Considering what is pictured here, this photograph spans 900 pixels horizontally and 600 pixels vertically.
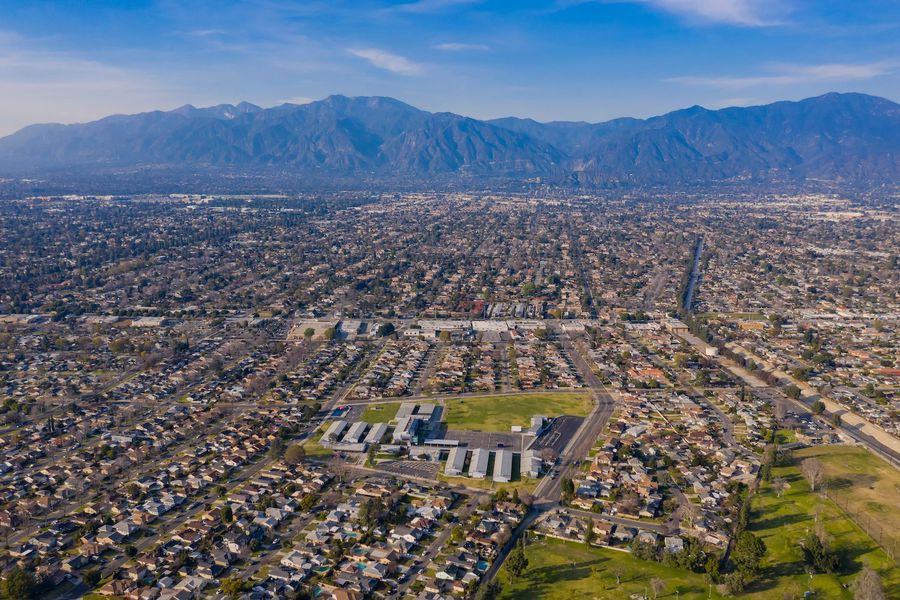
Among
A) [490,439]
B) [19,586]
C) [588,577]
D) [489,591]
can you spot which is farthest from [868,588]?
[19,586]

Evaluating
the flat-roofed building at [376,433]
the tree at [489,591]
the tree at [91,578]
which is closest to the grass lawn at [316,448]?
the flat-roofed building at [376,433]

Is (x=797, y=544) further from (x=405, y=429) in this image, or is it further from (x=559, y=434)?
(x=405, y=429)

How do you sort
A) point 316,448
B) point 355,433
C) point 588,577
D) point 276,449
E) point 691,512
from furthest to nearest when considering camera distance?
point 355,433, point 316,448, point 276,449, point 691,512, point 588,577

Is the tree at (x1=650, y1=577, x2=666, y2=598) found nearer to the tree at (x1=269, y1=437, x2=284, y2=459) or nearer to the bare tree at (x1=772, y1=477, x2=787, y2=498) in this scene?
the bare tree at (x1=772, y1=477, x2=787, y2=498)

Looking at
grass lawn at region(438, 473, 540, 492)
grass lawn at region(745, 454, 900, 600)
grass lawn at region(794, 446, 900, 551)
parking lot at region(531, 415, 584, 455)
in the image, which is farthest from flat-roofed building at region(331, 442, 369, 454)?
grass lawn at region(794, 446, 900, 551)

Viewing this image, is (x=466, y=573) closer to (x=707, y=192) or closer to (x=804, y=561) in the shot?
(x=804, y=561)

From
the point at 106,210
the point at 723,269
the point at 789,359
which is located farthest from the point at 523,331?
the point at 106,210
